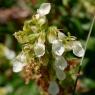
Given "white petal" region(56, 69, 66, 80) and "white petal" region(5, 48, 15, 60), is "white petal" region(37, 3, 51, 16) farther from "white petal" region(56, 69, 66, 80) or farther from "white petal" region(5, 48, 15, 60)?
"white petal" region(5, 48, 15, 60)

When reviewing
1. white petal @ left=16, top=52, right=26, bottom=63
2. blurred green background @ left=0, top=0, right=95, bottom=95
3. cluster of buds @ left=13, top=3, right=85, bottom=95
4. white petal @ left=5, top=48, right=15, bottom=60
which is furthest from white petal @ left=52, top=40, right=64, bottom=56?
white petal @ left=5, top=48, right=15, bottom=60

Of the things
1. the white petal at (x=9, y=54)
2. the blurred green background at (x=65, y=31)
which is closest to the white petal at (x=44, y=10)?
the blurred green background at (x=65, y=31)

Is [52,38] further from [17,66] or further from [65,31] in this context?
[65,31]

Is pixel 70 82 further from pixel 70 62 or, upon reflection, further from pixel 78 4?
pixel 78 4

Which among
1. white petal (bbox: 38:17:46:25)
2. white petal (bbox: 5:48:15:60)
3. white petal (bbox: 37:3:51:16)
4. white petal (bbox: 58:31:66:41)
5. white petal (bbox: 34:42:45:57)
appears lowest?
white petal (bbox: 5:48:15:60)

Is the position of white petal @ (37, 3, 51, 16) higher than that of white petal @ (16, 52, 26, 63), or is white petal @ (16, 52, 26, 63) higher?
white petal @ (37, 3, 51, 16)

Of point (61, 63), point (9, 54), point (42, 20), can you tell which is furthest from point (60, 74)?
point (9, 54)

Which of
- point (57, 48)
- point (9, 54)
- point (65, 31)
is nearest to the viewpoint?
point (57, 48)
